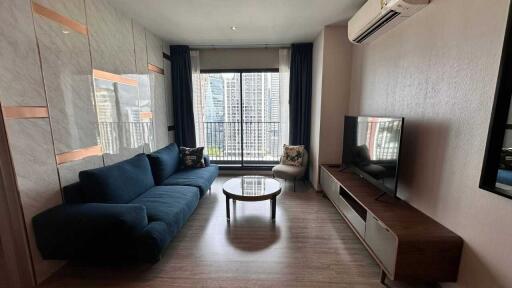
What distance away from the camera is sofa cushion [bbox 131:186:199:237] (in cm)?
211

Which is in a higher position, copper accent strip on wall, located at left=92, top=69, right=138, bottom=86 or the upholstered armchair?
copper accent strip on wall, located at left=92, top=69, right=138, bottom=86

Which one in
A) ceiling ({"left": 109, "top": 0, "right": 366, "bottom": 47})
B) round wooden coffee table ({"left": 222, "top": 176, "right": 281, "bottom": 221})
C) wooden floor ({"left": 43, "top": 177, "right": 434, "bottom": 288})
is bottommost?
wooden floor ({"left": 43, "top": 177, "right": 434, "bottom": 288})

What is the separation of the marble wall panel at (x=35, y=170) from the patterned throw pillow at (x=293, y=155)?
10.5 ft

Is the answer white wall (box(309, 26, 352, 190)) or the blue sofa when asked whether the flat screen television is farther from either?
the blue sofa

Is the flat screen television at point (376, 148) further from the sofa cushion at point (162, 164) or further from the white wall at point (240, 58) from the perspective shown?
the sofa cushion at point (162, 164)

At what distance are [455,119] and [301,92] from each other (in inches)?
114

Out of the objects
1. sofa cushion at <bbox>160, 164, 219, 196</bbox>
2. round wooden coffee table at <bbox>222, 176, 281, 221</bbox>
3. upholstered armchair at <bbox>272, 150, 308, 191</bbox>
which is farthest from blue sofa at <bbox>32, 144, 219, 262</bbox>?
upholstered armchair at <bbox>272, 150, 308, 191</bbox>

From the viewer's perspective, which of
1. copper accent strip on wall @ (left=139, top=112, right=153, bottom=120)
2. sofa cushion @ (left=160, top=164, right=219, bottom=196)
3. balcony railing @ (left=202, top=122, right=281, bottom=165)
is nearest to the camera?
sofa cushion @ (left=160, top=164, right=219, bottom=196)

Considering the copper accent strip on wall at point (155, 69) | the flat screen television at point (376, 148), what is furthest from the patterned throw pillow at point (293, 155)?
the copper accent strip on wall at point (155, 69)

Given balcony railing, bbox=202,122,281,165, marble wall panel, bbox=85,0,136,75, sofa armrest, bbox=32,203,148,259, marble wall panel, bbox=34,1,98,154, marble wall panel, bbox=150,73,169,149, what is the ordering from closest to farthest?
sofa armrest, bbox=32,203,148,259, marble wall panel, bbox=34,1,98,154, marble wall panel, bbox=85,0,136,75, marble wall panel, bbox=150,73,169,149, balcony railing, bbox=202,122,281,165

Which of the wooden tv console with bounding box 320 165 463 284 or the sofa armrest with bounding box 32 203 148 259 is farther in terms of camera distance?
the sofa armrest with bounding box 32 203 148 259

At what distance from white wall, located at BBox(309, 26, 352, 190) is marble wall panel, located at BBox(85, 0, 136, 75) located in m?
2.80

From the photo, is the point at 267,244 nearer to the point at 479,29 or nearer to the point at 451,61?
the point at 451,61

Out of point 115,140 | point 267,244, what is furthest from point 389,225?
point 115,140
